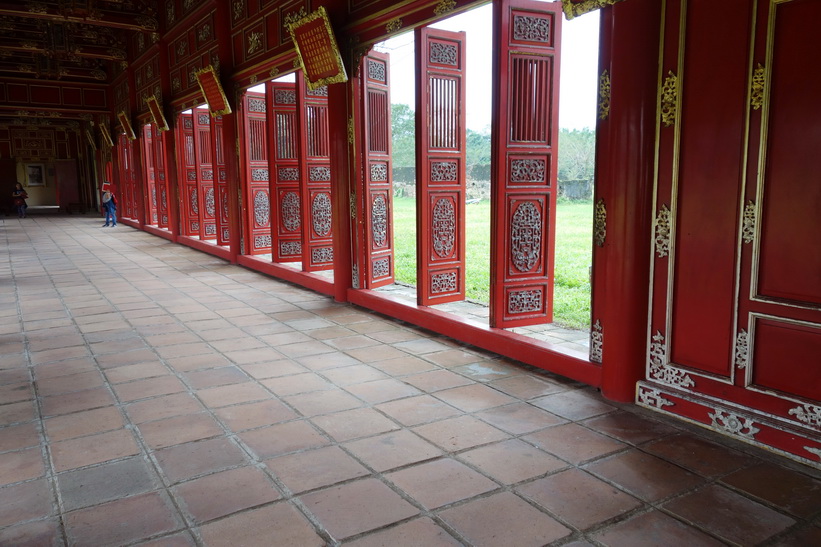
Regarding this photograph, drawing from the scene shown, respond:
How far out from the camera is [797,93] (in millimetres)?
2406

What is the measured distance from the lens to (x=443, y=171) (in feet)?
16.5

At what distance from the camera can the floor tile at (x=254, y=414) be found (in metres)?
2.96

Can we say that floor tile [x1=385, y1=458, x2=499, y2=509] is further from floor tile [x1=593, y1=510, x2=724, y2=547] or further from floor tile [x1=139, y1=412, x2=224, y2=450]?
floor tile [x1=139, y1=412, x2=224, y2=450]

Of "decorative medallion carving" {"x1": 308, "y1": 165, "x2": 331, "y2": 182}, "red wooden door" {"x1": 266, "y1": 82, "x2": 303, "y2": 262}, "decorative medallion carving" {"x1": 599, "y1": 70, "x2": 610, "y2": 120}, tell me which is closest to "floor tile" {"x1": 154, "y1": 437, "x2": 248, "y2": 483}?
"decorative medallion carving" {"x1": 599, "y1": 70, "x2": 610, "y2": 120}

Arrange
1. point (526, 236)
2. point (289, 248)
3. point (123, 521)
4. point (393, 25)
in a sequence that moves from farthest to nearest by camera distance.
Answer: point (289, 248) → point (393, 25) → point (526, 236) → point (123, 521)

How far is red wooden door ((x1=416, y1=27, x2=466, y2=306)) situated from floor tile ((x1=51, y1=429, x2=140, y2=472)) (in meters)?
2.68

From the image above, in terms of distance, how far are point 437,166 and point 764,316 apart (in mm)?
2934

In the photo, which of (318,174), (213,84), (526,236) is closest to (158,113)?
(213,84)

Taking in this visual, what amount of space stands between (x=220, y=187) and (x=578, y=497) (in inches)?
307

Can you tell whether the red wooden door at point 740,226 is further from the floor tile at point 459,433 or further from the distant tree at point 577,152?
the distant tree at point 577,152

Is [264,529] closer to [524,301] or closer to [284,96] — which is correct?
[524,301]

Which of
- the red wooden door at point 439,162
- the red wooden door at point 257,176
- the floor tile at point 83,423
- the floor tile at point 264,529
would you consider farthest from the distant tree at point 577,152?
the floor tile at point 264,529

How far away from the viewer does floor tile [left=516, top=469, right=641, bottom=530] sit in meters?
2.12

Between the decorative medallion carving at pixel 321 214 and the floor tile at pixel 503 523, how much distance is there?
4.95 meters
